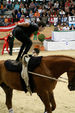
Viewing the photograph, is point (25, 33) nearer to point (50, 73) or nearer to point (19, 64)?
point (19, 64)

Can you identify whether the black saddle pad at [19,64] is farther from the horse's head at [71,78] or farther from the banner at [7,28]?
the banner at [7,28]

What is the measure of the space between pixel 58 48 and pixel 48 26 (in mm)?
5125

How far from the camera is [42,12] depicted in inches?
878

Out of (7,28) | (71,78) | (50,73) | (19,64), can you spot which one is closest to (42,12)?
(7,28)

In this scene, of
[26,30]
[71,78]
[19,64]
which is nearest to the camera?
[71,78]

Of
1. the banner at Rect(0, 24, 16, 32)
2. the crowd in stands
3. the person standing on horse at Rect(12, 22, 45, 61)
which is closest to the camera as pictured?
the person standing on horse at Rect(12, 22, 45, 61)

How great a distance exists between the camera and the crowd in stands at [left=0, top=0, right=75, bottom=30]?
21.3 meters

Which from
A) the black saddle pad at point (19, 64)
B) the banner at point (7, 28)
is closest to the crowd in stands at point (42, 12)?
the banner at point (7, 28)

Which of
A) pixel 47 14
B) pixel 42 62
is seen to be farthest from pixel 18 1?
pixel 42 62

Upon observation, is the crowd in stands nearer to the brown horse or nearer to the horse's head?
the brown horse

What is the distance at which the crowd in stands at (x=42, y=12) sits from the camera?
69.9 feet

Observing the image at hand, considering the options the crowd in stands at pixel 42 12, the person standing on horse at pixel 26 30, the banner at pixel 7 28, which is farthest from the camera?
the crowd in stands at pixel 42 12

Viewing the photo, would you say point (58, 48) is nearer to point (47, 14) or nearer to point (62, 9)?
point (47, 14)

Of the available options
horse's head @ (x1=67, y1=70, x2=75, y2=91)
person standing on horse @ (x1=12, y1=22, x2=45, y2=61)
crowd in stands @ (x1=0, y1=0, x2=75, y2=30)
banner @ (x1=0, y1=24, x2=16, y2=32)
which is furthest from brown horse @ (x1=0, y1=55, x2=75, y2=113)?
crowd in stands @ (x1=0, y1=0, x2=75, y2=30)
